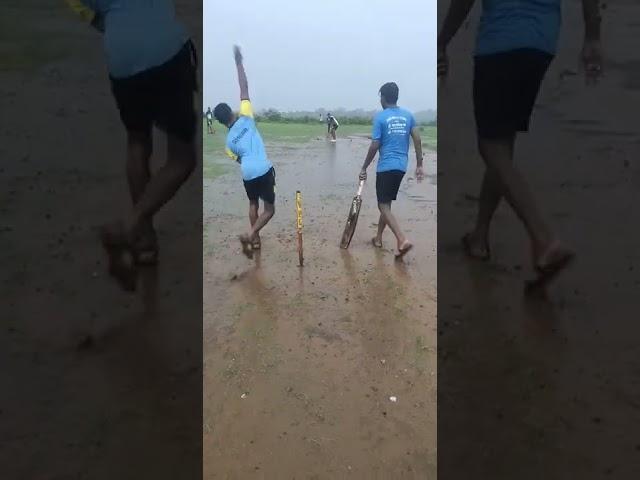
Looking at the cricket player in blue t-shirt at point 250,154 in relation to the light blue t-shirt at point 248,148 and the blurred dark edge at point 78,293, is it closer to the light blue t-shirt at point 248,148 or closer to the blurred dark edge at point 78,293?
the light blue t-shirt at point 248,148

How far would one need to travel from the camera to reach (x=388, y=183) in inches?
197

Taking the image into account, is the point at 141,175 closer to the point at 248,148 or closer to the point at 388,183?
the point at 248,148

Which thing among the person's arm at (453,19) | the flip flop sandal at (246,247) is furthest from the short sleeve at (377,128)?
the person's arm at (453,19)

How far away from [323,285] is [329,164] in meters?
9.65

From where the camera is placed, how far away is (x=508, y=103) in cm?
154

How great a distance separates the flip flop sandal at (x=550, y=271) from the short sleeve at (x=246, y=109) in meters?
3.07

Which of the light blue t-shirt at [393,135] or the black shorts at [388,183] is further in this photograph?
the black shorts at [388,183]

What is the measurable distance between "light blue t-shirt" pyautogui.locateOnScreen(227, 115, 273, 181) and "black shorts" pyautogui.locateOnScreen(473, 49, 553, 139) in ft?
10.5

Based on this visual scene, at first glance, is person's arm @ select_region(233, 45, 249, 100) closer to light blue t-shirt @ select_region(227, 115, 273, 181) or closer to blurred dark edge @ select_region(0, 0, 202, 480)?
light blue t-shirt @ select_region(227, 115, 273, 181)

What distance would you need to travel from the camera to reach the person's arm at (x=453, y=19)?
1.50 metres

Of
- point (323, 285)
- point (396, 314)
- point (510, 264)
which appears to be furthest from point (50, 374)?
point (323, 285)

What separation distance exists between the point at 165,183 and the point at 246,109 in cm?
290

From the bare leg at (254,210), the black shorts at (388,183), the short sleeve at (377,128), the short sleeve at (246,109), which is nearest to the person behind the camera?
the short sleeve at (246,109)

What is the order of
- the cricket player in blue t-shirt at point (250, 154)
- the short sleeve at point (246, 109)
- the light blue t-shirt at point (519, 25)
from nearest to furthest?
the light blue t-shirt at point (519, 25) < the short sleeve at point (246, 109) < the cricket player in blue t-shirt at point (250, 154)
